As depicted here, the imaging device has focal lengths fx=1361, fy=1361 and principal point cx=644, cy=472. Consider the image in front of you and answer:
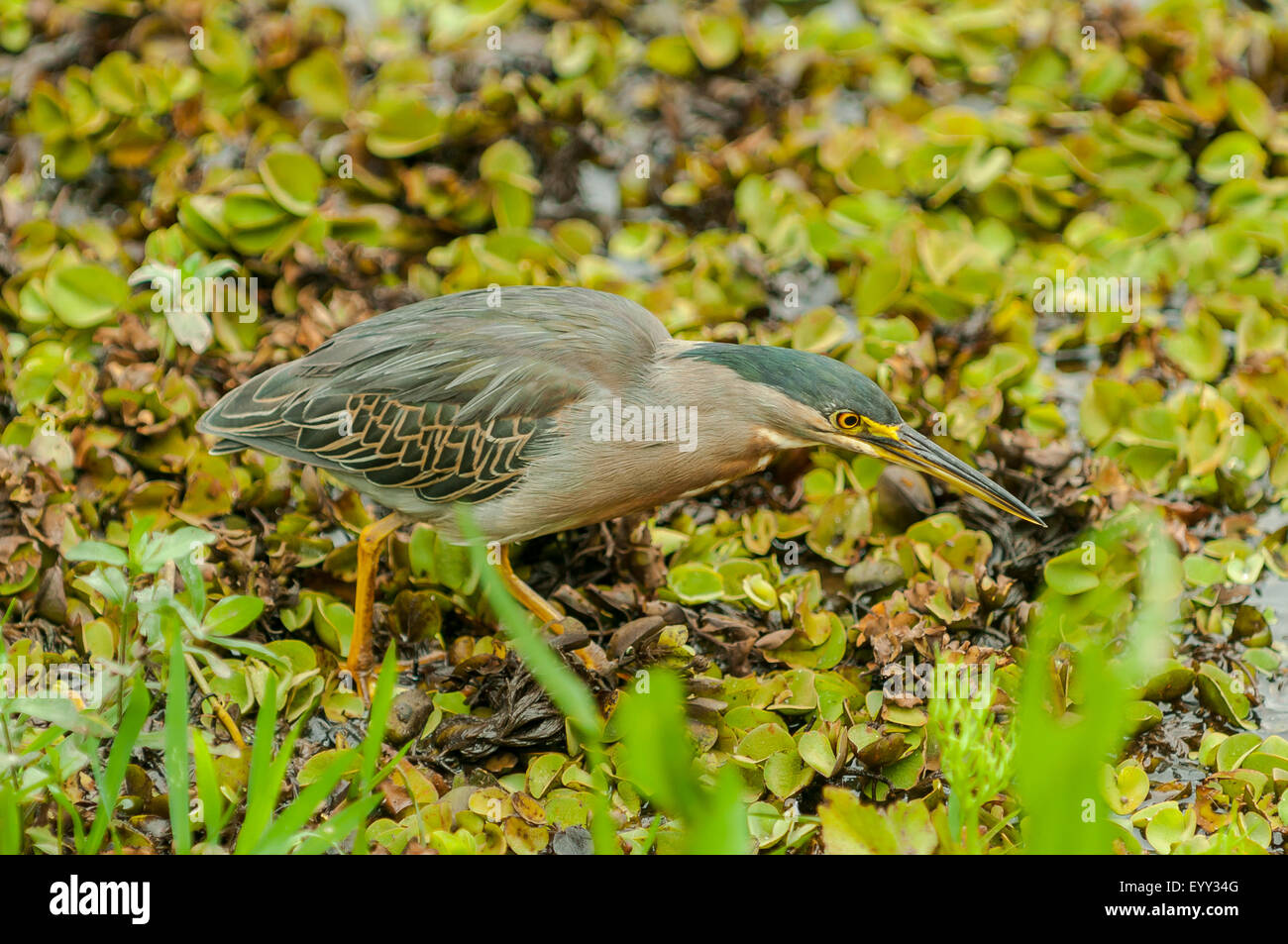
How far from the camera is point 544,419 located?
446 cm

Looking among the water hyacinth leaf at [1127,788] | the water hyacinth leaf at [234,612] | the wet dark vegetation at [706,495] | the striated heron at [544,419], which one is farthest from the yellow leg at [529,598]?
the water hyacinth leaf at [1127,788]

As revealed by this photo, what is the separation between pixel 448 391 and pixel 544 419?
34cm

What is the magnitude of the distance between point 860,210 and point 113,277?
338 centimetres

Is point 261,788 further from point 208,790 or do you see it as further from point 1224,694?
point 1224,694

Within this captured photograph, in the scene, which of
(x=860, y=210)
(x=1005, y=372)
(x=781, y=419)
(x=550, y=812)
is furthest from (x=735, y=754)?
(x=860, y=210)

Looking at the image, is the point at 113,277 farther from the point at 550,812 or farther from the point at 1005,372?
the point at 1005,372

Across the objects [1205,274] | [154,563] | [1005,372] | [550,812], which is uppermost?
[1205,274]

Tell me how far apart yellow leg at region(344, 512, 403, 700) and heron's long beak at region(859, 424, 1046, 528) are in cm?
166

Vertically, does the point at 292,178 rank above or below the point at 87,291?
above

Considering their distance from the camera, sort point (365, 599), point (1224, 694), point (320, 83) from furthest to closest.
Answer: point (320, 83) < point (365, 599) < point (1224, 694)

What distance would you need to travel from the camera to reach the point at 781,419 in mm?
4406

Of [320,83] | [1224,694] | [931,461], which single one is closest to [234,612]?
[931,461]

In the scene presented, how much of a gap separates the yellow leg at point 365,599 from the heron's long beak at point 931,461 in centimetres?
166

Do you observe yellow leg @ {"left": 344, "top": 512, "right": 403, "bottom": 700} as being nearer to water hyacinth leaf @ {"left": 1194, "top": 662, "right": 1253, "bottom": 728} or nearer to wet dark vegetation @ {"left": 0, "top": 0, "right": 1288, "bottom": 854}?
wet dark vegetation @ {"left": 0, "top": 0, "right": 1288, "bottom": 854}
